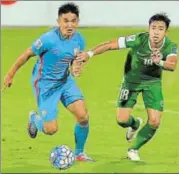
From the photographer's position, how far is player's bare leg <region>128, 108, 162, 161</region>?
1121 centimetres

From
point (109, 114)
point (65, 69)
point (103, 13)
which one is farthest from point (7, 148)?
point (103, 13)

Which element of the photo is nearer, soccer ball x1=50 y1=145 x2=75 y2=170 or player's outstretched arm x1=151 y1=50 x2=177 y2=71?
soccer ball x1=50 y1=145 x2=75 y2=170

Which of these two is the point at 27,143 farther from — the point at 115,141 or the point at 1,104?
the point at 1,104

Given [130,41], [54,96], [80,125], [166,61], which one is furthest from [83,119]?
[166,61]

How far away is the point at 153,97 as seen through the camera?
11273mm

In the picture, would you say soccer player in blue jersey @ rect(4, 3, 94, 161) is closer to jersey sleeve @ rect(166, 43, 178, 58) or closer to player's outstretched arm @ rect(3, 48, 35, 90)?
player's outstretched arm @ rect(3, 48, 35, 90)

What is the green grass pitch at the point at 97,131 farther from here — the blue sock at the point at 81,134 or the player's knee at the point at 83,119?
the player's knee at the point at 83,119

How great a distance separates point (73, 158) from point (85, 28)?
1634 cm

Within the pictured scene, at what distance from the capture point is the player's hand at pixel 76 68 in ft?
34.9

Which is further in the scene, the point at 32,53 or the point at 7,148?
the point at 7,148

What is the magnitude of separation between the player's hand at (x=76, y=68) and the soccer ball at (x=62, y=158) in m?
0.96

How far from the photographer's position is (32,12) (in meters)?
26.5

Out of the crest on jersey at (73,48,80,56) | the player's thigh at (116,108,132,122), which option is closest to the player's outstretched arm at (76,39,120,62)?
the crest on jersey at (73,48,80,56)

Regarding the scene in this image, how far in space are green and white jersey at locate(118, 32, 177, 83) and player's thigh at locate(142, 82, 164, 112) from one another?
0.11 m
